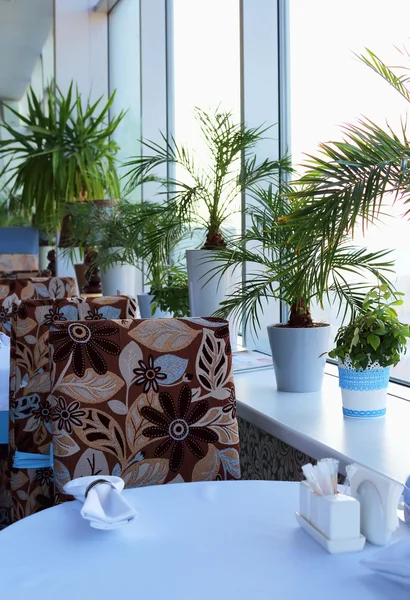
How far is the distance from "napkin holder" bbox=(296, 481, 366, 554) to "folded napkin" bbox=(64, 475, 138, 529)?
278 millimetres

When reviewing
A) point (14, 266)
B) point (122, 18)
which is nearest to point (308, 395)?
point (14, 266)

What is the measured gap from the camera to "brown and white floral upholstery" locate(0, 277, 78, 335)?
3199 mm

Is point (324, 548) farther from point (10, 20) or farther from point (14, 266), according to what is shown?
point (10, 20)

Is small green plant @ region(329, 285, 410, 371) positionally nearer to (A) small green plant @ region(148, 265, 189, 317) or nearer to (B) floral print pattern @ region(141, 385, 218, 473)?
(B) floral print pattern @ region(141, 385, 218, 473)

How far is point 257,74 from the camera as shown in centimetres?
341

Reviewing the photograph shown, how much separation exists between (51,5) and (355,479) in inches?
281

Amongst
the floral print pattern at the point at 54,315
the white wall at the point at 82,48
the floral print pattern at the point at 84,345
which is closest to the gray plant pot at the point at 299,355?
the floral print pattern at the point at 54,315

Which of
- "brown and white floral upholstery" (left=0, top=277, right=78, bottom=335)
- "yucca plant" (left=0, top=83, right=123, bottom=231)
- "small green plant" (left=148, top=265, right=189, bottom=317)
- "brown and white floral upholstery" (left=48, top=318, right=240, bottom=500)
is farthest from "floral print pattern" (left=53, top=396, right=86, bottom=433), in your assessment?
"yucca plant" (left=0, top=83, right=123, bottom=231)

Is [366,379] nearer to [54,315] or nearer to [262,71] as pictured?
[54,315]

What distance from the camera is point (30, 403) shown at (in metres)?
1.94

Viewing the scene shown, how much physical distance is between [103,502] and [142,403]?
18.2 inches

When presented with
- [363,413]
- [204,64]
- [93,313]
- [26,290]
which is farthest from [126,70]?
[363,413]

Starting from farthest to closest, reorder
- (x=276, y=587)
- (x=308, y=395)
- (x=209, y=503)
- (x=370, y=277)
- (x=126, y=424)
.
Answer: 1. (x=370, y=277)
2. (x=308, y=395)
3. (x=126, y=424)
4. (x=209, y=503)
5. (x=276, y=587)

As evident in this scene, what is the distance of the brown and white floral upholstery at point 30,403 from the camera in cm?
186
